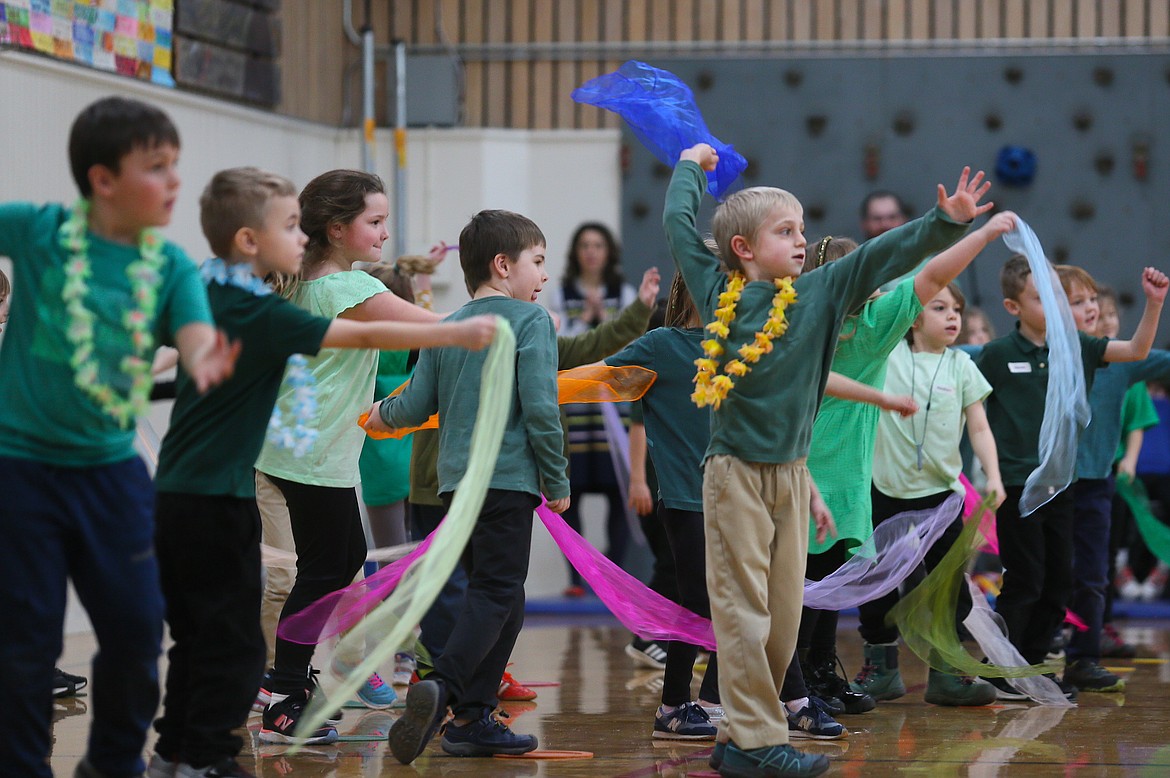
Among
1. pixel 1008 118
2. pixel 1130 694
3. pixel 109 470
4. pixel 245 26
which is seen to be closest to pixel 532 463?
pixel 109 470

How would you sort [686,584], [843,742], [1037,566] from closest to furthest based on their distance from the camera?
[843,742], [686,584], [1037,566]

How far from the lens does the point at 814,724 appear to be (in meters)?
3.52

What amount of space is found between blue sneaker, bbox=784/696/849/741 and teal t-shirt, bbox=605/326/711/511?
55cm

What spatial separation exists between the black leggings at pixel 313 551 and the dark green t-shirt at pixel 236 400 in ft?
2.27

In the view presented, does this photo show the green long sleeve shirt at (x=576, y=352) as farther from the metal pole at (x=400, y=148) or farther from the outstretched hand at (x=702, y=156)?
the metal pole at (x=400, y=148)

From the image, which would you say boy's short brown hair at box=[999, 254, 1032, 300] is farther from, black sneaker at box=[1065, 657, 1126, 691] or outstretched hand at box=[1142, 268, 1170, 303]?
black sneaker at box=[1065, 657, 1126, 691]

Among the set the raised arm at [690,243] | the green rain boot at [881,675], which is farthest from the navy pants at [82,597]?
the green rain boot at [881,675]

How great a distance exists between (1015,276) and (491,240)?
1844mm

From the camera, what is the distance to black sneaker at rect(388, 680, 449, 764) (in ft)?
10.1

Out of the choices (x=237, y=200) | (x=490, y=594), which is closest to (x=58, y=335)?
(x=237, y=200)

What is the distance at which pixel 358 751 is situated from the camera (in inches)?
134

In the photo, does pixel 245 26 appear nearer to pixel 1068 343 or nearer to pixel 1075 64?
pixel 1075 64

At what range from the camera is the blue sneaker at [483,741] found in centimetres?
331

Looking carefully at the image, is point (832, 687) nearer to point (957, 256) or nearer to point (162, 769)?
point (957, 256)
